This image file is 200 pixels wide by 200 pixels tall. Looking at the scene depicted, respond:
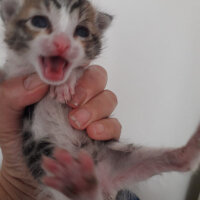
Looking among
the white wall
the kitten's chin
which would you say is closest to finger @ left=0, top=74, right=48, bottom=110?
the kitten's chin

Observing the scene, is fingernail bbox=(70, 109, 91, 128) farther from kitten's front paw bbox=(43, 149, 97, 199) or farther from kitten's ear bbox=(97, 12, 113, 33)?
kitten's ear bbox=(97, 12, 113, 33)

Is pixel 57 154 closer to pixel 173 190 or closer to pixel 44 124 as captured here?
pixel 44 124

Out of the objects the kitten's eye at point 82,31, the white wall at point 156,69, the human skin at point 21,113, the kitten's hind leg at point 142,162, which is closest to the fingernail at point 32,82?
the human skin at point 21,113

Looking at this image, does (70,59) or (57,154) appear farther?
(70,59)

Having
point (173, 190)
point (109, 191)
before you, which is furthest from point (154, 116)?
point (109, 191)

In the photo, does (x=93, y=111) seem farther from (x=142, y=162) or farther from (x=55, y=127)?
(x=142, y=162)

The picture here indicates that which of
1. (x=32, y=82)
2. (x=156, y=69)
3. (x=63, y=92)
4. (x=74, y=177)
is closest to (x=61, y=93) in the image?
(x=63, y=92)

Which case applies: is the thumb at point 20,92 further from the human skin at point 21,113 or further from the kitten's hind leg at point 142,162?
the kitten's hind leg at point 142,162
